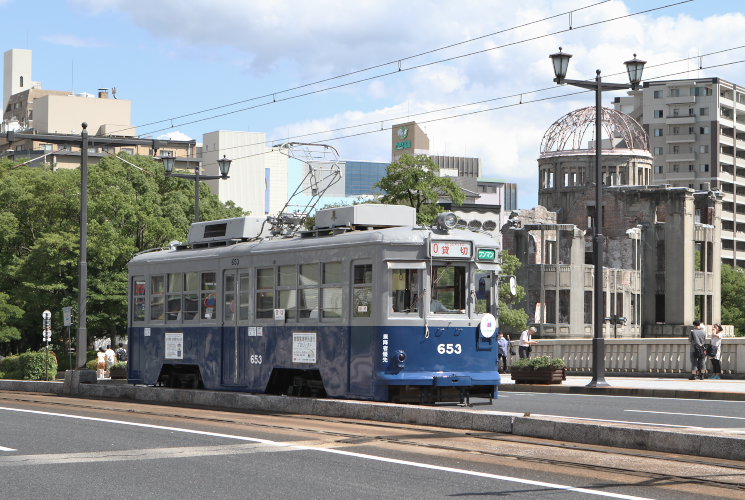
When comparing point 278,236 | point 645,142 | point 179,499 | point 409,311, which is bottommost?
point 179,499

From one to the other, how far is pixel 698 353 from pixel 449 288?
1514 centimetres

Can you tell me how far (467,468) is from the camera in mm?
12195

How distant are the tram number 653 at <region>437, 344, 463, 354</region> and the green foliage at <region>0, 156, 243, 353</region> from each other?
34880 millimetres

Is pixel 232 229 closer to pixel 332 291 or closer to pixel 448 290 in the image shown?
pixel 332 291

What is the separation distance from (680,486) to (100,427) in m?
8.89

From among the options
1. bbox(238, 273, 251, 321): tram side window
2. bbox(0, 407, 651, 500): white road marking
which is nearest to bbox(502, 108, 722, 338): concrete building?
bbox(238, 273, 251, 321): tram side window

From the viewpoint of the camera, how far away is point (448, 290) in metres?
20.5

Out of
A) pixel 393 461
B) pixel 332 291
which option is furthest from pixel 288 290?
pixel 393 461

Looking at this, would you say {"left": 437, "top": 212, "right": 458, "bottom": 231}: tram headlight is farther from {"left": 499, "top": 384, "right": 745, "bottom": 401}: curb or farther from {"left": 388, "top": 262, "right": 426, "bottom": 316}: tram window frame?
{"left": 499, "top": 384, "right": 745, "bottom": 401}: curb

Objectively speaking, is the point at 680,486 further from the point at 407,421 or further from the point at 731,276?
the point at 731,276

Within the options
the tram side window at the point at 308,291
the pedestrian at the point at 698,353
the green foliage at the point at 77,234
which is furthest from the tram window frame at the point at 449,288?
the green foliage at the point at 77,234

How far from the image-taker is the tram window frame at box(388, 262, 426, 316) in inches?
786

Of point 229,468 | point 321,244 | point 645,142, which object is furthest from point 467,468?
point 645,142

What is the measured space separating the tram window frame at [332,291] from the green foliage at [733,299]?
91451 mm
